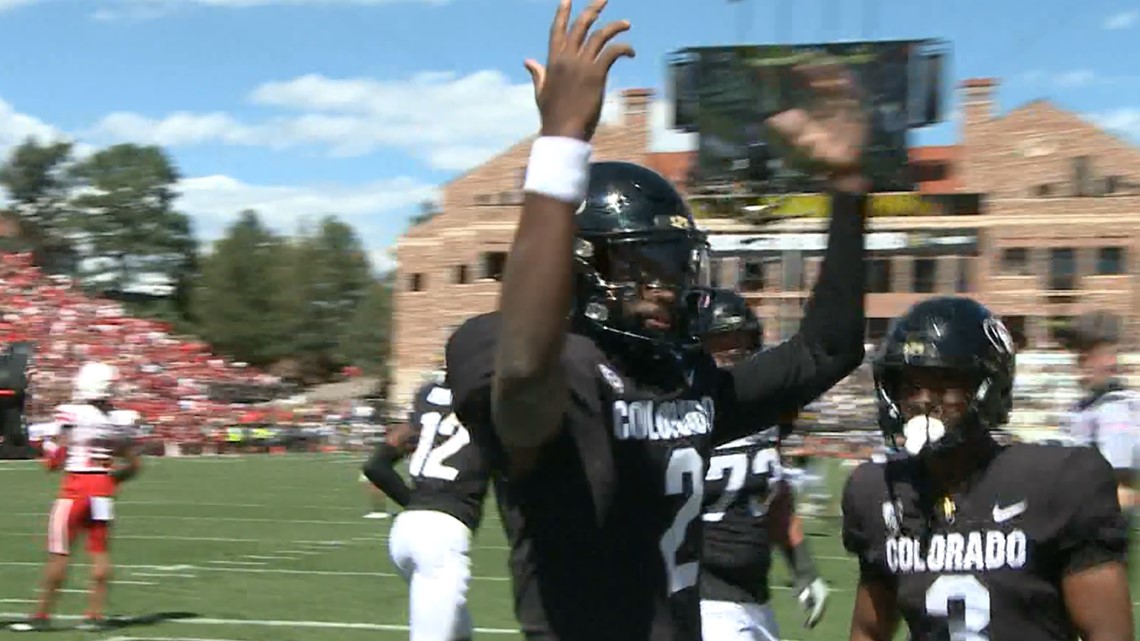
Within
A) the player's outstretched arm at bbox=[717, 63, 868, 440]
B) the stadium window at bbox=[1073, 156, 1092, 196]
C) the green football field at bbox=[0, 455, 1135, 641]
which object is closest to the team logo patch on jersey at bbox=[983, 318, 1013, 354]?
the player's outstretched arm at bbox=[717, 63, 868, 440]

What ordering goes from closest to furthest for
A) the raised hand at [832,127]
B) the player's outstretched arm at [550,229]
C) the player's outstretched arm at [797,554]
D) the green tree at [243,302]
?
the player's outstretched arm at [550,229] → the raised hand at [832,127] → the player's outstretched arm at [797,554] → the green tree at [243,302]

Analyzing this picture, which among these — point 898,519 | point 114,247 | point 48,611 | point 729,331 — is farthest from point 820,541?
point 114,247

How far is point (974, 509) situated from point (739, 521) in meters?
2.74

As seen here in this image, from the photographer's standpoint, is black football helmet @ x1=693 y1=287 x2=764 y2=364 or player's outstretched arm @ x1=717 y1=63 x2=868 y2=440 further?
black football helmet @ x1=693 y1=287 x2=764 y2=364

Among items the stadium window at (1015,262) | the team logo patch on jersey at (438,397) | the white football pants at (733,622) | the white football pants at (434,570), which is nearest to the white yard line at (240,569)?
the white football pants at (434,570)

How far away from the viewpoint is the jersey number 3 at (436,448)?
5945 mm

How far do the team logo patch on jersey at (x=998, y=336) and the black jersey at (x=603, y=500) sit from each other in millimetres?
737

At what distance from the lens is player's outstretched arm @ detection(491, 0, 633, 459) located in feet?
7.16

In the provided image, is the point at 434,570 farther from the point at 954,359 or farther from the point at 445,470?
the point at 954,359

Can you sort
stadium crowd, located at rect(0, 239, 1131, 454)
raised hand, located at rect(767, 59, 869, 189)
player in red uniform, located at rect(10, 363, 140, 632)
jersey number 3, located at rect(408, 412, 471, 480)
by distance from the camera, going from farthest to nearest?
stadium crowd, located at rect(0, 239, 1131, 454)
player in red uniform, located at rect(10, 363, 140, 632)
jersey number 3, located at rect(408, 412, 471, 480)
raised hand, located at rect(767, 59, 869, 189)

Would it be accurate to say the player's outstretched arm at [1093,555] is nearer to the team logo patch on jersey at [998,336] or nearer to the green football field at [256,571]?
the team logo patch on jersey at [998,336]

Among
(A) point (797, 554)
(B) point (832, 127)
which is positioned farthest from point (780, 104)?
(A) point (797, 554)

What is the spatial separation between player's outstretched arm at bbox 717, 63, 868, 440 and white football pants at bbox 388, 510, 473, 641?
3.23m

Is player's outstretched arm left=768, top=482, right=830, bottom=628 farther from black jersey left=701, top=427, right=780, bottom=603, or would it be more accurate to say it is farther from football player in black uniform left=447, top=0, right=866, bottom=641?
football player in black uniform left=447, top=0, right=866, bottom=641
